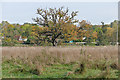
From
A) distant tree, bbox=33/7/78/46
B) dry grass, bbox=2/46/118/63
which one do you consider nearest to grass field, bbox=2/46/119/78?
dry grass, bbox=2/46/118/63

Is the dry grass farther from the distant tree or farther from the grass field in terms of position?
the distant tree

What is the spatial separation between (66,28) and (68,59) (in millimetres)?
10760

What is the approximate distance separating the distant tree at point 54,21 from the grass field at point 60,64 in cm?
996

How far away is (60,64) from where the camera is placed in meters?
7.98

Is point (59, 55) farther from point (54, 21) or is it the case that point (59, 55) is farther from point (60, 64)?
point (54, 21)

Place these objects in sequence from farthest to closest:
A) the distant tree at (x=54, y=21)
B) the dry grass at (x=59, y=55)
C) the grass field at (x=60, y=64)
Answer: the distant tree at (x=54, y=21), the dry grass at (x=59, y=55), the grass field at (x=60, y=64)

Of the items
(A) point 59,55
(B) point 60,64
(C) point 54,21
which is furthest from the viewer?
(C) point 54,21

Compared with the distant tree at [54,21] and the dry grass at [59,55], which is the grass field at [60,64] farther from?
the distant tree at [54,21]

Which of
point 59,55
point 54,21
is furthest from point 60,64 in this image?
point 54,21

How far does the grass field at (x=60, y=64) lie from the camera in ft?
18.8

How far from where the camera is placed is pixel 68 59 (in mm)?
8312

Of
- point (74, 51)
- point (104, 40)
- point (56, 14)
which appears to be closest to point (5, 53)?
point (74, 51)

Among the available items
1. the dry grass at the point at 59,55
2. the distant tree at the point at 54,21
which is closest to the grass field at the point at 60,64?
the dry grass at the point at 59,55

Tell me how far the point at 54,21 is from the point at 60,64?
12.7 metres
